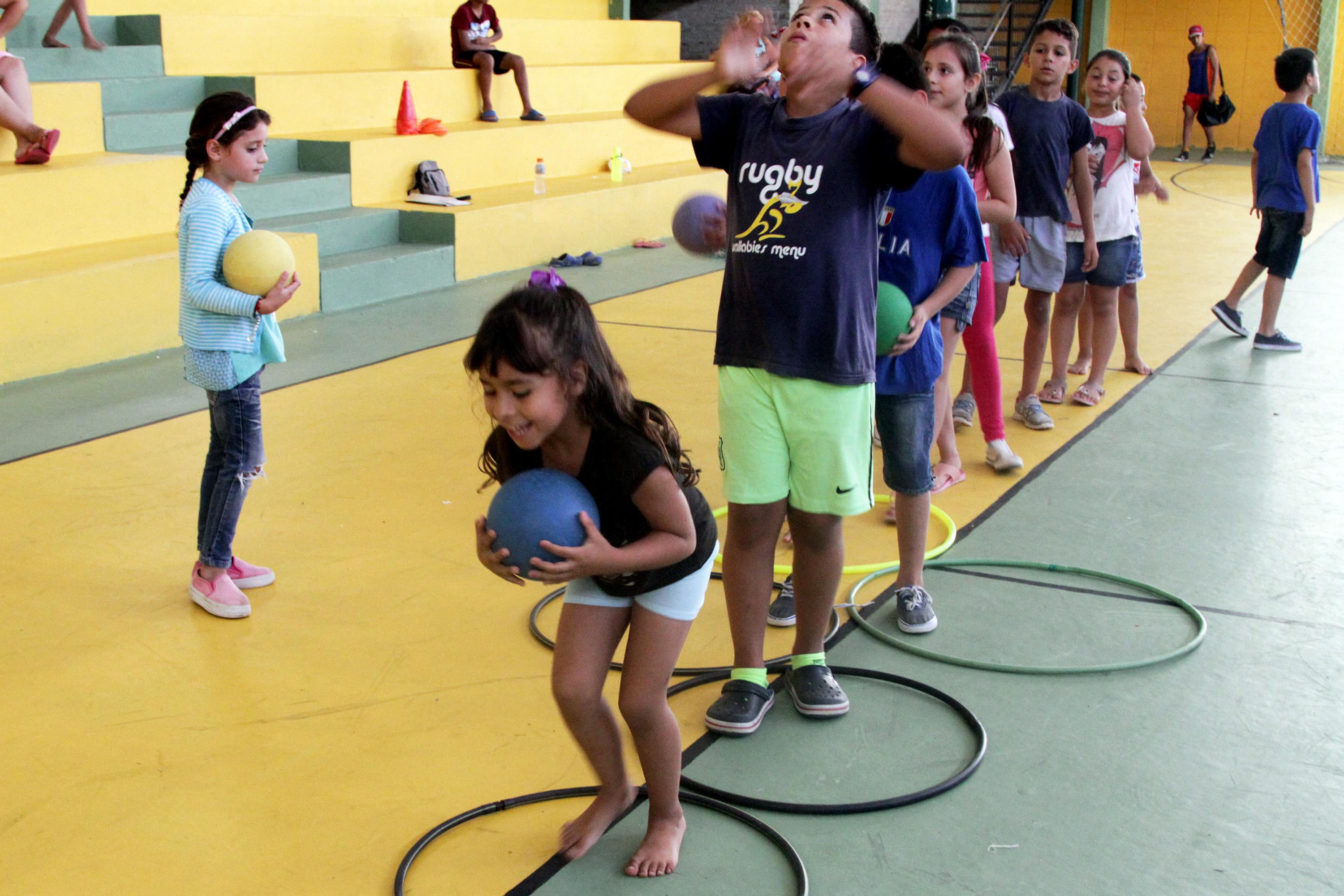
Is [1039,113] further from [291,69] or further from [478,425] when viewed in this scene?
[291,69]

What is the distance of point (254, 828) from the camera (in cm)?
263

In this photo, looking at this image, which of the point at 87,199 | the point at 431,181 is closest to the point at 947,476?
the point at 87,199

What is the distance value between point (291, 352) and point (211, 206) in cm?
330

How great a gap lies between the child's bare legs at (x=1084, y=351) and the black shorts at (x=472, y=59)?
6421mm

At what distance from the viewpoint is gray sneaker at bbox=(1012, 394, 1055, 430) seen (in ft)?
18.3

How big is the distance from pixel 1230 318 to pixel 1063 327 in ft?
6.84

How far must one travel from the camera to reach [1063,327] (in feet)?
19.3

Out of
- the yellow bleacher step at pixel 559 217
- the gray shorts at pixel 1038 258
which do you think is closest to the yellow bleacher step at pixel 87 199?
the yellow bleacher step at pixel 559 217

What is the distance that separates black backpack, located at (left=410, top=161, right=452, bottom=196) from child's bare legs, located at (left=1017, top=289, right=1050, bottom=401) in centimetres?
518

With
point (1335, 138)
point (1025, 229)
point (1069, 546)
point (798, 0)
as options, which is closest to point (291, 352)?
point (1025, 229)

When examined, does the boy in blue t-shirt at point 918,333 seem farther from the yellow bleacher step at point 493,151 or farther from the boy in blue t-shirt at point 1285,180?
the yellow bleacher step at point 493,151

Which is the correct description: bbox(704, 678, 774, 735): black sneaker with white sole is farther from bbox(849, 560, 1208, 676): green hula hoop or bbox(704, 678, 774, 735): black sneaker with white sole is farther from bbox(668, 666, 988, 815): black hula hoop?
bbox(849, 560, 1208, 676): green hula hoop

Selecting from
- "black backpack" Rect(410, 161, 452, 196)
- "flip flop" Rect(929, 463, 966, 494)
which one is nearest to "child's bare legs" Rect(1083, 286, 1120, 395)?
"flip flop" Rect(929, 463, 966, 494)

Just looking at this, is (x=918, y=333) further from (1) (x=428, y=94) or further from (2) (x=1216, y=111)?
(2) (x=1216, y=111)
